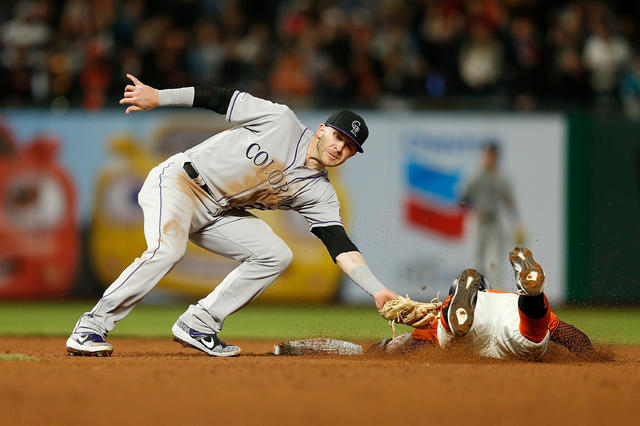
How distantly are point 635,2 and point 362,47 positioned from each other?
15.5ft

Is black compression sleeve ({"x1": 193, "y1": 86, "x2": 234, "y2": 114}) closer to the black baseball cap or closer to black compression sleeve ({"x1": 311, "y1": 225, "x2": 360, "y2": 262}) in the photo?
the black baseball cap

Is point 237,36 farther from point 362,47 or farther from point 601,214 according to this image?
point 601,214

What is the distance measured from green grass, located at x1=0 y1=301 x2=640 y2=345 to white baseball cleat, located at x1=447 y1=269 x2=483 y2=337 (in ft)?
8.40

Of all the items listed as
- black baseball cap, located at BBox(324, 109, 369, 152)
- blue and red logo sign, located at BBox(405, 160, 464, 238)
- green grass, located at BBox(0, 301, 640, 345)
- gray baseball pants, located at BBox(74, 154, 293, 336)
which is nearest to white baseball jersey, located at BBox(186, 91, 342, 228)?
gray baseball pants, located at BBox(74, 154, 293, 336)

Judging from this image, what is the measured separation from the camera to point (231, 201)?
696 centimetres

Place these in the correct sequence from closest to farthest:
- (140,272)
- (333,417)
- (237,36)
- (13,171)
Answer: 1. (333,417)
2. (140,272)
3. (13,171)
4. (237,36)

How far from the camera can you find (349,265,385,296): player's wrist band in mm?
6282

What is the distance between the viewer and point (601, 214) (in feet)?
44.2

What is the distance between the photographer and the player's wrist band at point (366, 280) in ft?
20.6

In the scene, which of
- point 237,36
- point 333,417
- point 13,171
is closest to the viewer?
point 333,417

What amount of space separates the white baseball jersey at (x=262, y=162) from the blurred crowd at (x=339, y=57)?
667 centimetres

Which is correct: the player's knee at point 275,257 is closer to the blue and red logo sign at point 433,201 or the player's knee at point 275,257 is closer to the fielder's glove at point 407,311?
the fielder's glove at point 407,311

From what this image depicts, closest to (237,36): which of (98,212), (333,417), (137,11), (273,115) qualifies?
(137,11)

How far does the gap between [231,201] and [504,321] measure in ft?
7.44
